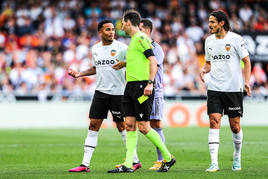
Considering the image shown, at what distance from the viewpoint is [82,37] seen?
87.5 feet

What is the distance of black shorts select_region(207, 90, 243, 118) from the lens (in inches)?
375

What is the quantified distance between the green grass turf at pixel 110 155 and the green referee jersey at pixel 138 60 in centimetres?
143

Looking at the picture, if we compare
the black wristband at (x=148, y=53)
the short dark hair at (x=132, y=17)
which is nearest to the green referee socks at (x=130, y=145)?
the black wristband at (x=148, y=53)

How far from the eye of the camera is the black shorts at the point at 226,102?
9531mm

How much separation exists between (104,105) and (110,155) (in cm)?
283

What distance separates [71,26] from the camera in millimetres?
27656

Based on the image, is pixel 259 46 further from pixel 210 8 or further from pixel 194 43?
pixel 210 8

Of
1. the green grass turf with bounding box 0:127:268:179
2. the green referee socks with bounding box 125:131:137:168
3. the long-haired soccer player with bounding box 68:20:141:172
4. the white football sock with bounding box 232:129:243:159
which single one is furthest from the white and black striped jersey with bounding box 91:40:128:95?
the white football sock with bounding box 232:129:243:159

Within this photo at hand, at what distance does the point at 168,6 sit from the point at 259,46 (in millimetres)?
6951

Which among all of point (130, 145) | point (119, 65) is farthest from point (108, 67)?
point (130, 145)

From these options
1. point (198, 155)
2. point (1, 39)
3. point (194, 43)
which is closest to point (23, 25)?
point (1, 39)

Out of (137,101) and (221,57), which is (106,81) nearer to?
(137,101)

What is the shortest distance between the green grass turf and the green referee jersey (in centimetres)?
143

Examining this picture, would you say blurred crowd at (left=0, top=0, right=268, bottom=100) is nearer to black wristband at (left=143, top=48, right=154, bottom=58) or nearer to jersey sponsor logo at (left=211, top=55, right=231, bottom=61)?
jersey sponsor logo at (left=211, top=55, right=231, bottom=61)
